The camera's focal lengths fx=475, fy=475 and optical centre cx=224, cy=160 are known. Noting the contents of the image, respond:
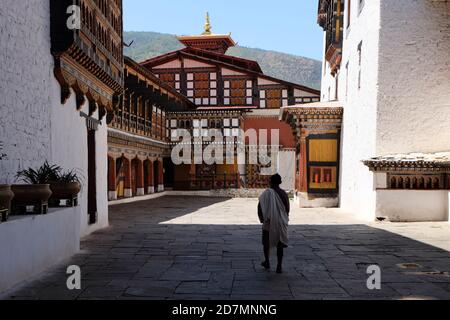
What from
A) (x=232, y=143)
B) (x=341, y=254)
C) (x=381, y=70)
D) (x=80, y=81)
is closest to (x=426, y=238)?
(x=341, y=254)

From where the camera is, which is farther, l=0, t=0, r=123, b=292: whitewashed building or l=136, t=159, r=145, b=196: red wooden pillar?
l=136, t=159, r=145, b=196: red wooden pillar

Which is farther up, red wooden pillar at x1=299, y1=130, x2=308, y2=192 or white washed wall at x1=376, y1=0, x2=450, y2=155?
white washed wall at x1=376, y1=0, x2=450, y2=155

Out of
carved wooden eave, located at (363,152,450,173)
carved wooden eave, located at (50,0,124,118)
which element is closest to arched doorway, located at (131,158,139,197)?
carved wooden eave, located at (50,0,124,118)

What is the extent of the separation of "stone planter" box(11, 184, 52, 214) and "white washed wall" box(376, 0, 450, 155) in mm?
9842

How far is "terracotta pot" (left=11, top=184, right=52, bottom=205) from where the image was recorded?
615 centimetres

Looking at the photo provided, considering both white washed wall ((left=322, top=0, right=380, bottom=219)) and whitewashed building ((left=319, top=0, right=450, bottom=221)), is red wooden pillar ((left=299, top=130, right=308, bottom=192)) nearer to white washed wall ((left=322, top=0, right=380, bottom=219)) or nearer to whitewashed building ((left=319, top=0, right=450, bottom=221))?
white washed wall ((left=322, top=0, right=380, bottom=219))

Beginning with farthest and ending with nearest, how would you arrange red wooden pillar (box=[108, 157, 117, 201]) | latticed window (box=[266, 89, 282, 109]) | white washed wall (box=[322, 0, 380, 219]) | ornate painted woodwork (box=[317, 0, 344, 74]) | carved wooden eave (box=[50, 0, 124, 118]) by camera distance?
1. latticed window (box=[266, 89, 282, 109])
2. red wooden pillar (box=[108, 157, 117, 201])
3. ornate painted woodwork (box=[317, 0, 344, 74])
4. white washed wall (box=[322, 0, 380, 219])
5. carved wooden eave (box=[50, 0, 124, 118])

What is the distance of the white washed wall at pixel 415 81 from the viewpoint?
13312 mm

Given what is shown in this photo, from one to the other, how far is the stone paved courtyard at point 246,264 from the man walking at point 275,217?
408 mm

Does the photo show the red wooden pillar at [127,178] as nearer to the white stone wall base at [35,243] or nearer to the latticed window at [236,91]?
the latticed window at [236,91]

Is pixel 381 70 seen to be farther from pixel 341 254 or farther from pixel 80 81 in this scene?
pixel 80 81

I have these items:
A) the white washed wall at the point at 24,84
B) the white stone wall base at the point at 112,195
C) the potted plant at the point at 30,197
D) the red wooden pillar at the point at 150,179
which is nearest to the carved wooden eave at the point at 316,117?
the white stone wall base at the point at 112,195

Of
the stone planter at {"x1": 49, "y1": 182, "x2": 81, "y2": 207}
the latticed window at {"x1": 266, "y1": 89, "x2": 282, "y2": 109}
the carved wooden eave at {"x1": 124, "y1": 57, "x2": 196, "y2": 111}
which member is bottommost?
the stone planter at {"x1": 49, "y1": 182, "x2": 81, "y2": 207}

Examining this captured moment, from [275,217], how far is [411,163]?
7.35 m
